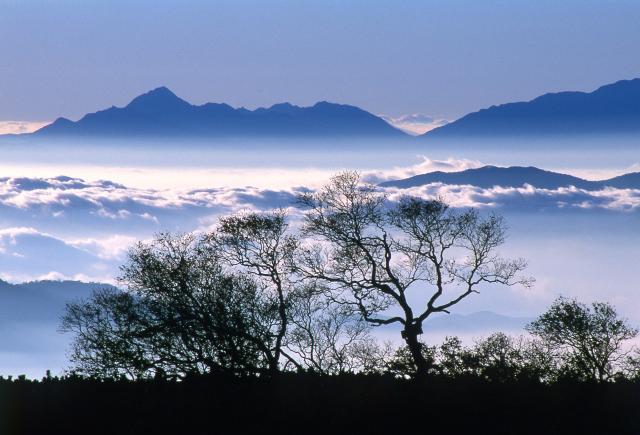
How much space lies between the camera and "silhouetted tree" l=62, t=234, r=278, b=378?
166 feet

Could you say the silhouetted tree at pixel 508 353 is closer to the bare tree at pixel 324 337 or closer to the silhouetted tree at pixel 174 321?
the bare tree at pixel 324 337

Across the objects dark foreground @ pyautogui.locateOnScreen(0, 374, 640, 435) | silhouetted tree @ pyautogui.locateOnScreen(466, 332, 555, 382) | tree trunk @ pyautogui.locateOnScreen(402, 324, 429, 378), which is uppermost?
dark foreground @ pyautogui.locateOnScreen(0, 374, 640, 435)

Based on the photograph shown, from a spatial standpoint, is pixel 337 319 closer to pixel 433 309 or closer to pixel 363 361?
pixel 363 361

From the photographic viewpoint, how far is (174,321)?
5144 cm

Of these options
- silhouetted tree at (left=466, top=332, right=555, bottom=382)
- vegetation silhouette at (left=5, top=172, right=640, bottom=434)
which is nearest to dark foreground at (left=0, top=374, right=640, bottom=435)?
vegetation silhouette at (left=5, top=172, right=640, bottom=434)

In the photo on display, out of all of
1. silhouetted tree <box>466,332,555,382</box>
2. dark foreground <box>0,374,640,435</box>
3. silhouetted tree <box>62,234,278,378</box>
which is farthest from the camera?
silhouetted tree <box>466,332,555,382</box>

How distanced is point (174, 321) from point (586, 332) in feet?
104

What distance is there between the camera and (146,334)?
51.9 meters

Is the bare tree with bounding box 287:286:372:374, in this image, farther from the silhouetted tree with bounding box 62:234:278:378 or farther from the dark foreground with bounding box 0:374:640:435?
the dark foreground with bounding box 0:374:640:435

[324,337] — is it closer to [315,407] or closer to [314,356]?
[314,356]

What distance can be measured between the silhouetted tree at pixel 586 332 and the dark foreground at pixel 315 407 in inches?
1188

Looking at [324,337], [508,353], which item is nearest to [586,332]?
[508,353]

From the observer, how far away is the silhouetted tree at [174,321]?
50.5m

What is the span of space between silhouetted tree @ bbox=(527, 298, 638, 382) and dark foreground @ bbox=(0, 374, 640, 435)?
99.0 feet
